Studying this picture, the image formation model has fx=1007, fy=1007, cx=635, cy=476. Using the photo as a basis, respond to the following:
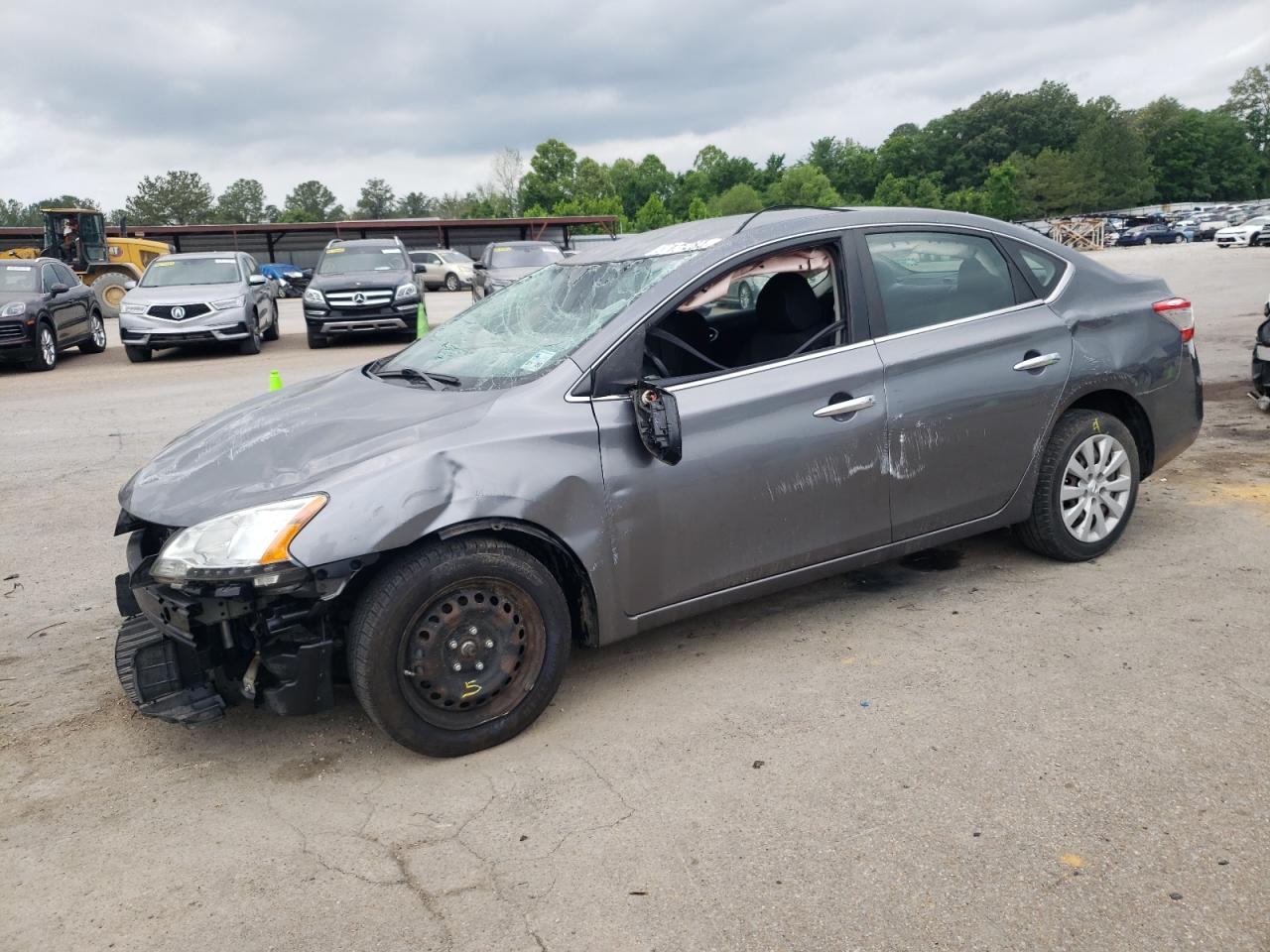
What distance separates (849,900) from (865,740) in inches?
32.7

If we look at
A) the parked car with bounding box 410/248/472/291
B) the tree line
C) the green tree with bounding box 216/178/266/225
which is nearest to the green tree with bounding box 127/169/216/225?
the tree line

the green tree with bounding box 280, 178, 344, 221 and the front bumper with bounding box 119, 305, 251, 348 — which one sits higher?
the green tree with bounding box 280, 178, 344, 221

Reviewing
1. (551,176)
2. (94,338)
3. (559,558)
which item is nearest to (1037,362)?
(559,558)

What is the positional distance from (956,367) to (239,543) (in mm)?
2890

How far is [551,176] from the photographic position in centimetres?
9431

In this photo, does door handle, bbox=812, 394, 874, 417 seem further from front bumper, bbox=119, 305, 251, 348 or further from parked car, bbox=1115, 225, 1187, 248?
parked car, bbox=1115, 225, 1187, 248

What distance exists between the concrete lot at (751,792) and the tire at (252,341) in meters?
11.4

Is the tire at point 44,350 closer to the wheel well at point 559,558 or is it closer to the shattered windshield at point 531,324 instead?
the shattered windshield at point 531,324

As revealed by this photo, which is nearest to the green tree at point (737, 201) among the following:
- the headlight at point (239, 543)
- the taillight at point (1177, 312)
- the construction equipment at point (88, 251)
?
the construction equipment at point (88, 251)

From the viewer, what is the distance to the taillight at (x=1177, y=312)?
4.88m

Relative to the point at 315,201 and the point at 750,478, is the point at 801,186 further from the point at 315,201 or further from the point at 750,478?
the point at 750,478

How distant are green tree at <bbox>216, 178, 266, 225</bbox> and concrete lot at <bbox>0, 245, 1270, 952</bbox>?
132m

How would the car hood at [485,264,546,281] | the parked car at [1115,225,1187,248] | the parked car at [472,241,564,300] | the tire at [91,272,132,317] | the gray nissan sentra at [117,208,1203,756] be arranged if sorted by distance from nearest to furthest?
the gray nissan sentra at [117,208,1203,756] → the car hood at [485,264,546,281] → the parked car at [472,241,564,300] → the tire at [91,272,132,317] → the parked car at [1115,225,1187,248]

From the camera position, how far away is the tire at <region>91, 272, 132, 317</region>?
83.4 ft
